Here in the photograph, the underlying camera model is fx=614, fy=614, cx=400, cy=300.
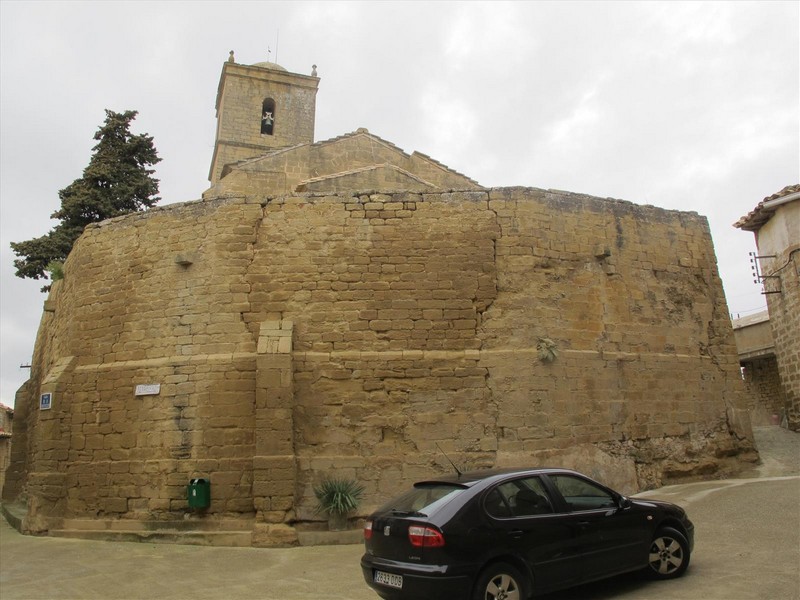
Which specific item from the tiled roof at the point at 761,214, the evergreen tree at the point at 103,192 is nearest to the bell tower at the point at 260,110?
the evergreen tree at the point at 103,192

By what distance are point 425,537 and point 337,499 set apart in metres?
4.13

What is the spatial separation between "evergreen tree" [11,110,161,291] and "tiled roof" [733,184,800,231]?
17.9 metres

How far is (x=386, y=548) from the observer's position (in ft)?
15.7

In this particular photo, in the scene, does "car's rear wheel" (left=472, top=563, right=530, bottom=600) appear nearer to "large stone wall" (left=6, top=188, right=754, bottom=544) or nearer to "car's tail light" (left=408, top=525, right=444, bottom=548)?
"car's tail light" (left=408, top=525, right=444, bottom=548)

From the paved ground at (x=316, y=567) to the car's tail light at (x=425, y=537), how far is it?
1.49m

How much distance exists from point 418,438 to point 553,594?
154 inches

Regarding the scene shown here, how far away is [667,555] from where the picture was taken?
5.57m

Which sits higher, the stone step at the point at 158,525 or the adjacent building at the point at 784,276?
the adjacent building at the point at 784,276

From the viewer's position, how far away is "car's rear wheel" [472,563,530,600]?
450 centimetres

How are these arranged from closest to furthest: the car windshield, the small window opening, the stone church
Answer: the car windshield, the stone church, the small window opening

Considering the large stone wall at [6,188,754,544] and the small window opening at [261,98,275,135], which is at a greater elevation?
the small window opening at [261,98,275,135]

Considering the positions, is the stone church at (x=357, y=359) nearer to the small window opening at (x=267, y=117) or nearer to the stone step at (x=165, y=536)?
the stone step at (x=165, y=536)

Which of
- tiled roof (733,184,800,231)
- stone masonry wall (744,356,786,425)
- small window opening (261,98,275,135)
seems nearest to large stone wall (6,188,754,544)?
tiled roof (733,184,800,231)

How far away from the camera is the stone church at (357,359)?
896 cm
